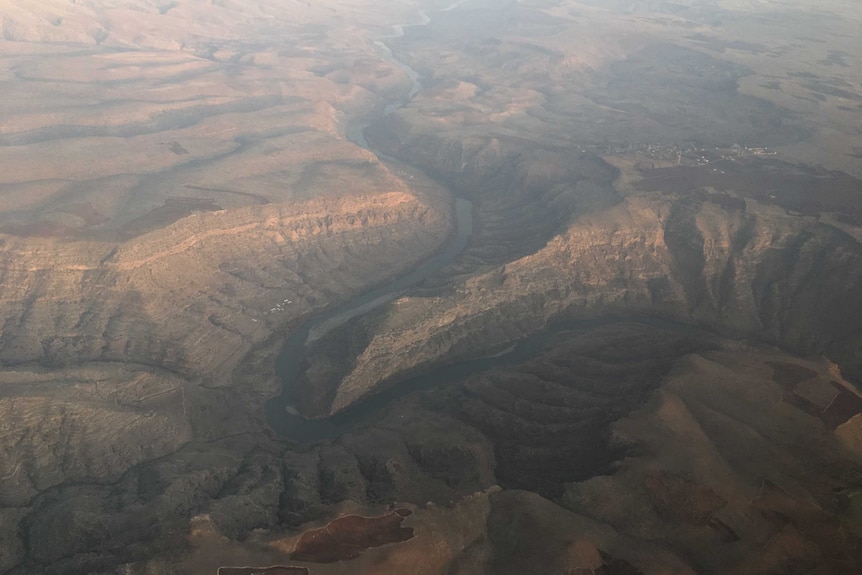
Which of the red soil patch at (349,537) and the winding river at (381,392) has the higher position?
the red soil patch at (349,537)

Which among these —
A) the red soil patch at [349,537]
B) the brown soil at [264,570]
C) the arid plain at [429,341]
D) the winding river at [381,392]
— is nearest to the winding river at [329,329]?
the winding river at [381,392]

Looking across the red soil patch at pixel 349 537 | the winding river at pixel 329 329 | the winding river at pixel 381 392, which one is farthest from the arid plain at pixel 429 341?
the winding river at pixel 329 329

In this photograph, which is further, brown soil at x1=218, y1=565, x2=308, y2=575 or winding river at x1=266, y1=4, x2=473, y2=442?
winding river at x1=266, y1=4, x2=473, y2=442

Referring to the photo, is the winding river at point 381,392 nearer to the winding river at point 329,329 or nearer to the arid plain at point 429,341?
the winding river at point 329,329

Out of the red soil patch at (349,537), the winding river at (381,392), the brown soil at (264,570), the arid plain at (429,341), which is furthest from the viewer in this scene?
the winding river at (381,392)

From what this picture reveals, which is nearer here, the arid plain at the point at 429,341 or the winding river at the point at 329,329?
the arid plain at the point at 429,341

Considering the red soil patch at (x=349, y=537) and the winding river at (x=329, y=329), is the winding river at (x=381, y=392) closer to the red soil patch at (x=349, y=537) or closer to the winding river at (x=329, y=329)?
the winding river at (x=329, y=329)

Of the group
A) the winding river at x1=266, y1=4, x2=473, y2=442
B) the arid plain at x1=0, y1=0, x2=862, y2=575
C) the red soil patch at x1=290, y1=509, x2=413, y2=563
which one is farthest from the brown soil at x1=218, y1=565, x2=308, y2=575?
the winding river at x1=266, y1=4, x2=473, y2=442

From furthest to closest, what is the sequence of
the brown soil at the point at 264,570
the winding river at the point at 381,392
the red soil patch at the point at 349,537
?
the winding river at the point at 381,392 → the red soil patch at the point at 349,537 → the brown soil at the point at 264,570

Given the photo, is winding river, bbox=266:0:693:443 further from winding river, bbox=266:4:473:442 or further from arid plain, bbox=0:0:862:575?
arid plain, bbox=0:0:862:575
